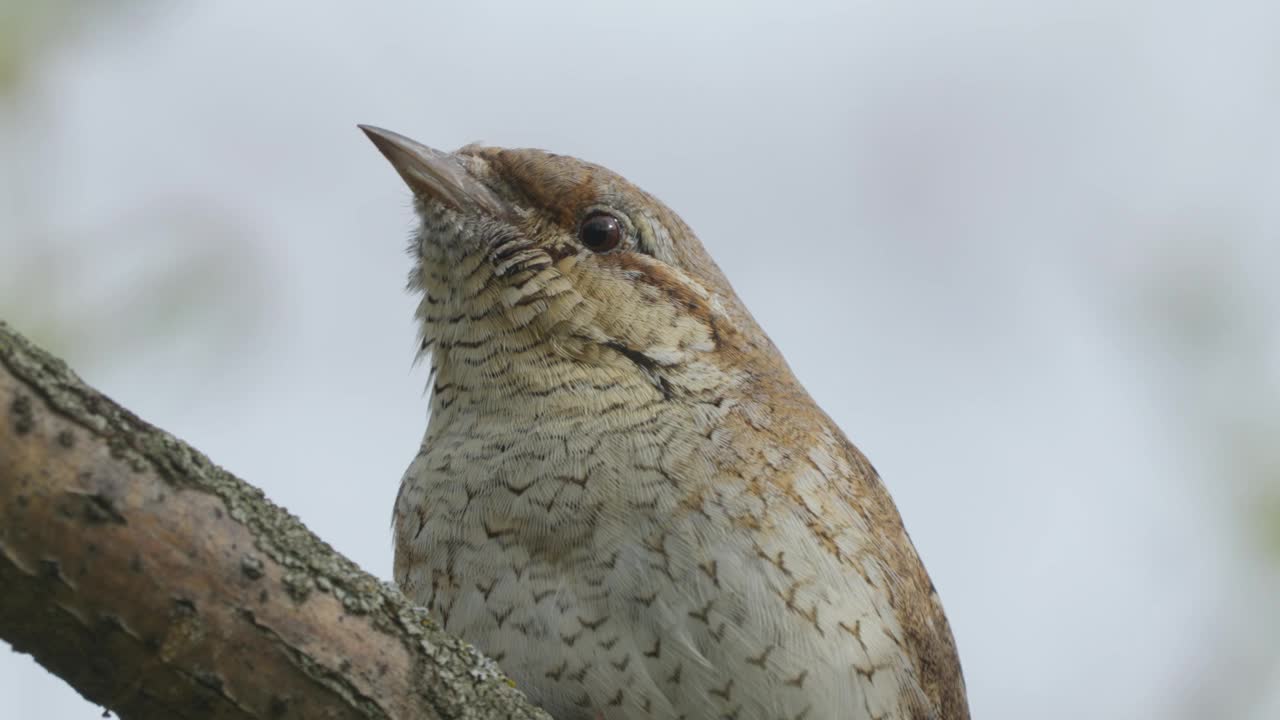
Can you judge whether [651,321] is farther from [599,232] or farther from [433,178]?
[433,178]

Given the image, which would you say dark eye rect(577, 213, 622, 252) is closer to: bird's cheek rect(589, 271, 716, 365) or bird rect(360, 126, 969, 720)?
bird rect(360, 126, 969, 720)

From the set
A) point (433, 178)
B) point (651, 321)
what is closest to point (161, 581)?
point (651, 321)

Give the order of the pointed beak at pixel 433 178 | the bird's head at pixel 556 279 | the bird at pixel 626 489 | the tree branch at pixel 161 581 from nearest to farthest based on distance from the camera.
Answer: the tree branch at pixel 161 581 → the bird at pixel 626 489 → the bird's head at pixel 556 279 → the pointed beak at pixel 433 178

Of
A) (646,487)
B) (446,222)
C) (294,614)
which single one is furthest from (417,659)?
(446,222)

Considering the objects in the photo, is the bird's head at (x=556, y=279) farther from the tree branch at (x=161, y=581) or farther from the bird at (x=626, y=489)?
the tree branch at (x=161, y=581)

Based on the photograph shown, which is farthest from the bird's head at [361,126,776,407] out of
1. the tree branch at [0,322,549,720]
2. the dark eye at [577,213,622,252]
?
the tree branch at [0,322,549,720]

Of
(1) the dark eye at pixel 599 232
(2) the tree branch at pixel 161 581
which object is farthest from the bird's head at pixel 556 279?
(2) the tree branch at pixel 161 581

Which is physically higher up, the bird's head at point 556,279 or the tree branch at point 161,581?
the bird's head at point 556,279

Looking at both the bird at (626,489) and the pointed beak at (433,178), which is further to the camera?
the pointed beak at (433,178)
